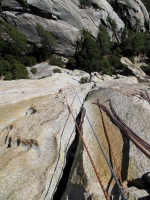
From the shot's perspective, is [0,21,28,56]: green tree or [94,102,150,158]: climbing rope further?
[0,21,28,56]: green tree

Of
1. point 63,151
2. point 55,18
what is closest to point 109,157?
point 63,151

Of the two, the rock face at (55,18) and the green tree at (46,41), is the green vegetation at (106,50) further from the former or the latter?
the green tree at (46,41)

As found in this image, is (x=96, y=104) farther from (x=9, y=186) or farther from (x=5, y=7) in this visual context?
(x=5, y=7)

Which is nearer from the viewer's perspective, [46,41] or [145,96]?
[145,96]

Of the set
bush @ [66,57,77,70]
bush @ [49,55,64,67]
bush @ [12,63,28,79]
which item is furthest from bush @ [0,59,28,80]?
bush @ [66,57,77,70]

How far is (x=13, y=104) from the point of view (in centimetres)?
1475

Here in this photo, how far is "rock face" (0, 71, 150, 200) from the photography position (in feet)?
24.1

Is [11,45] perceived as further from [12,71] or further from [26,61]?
[12,71]

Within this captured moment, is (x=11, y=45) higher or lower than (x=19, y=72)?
higher

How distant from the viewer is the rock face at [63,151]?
7.35 meters

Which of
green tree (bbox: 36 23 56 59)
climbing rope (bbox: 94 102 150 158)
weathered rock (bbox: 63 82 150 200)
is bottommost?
weathered rock (bbox: 63 82 150 200)

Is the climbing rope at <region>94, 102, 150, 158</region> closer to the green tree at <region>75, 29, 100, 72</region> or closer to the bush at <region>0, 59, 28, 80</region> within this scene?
the bush at <region>0, 59, 28, 80</region>

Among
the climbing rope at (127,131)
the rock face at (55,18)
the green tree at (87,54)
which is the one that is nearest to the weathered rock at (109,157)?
the climbing rope at (127,131)

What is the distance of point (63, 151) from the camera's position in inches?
372
